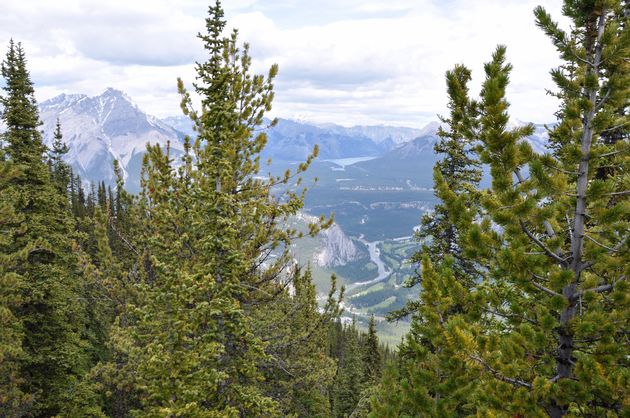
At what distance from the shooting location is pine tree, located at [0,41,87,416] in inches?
679

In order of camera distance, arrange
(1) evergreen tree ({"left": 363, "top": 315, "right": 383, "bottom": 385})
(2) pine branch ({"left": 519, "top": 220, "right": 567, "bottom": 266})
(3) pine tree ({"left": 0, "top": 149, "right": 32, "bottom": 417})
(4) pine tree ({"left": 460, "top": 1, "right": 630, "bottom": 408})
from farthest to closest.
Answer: (1) evergreen tree ({"left": 363, "top": 315, "right": 383, "bottom": 385})
(3) pine tree ({"left": 0, "top": 149, "right": 32, "bottom": 417})
(2) pine branch ({"left": 519, "top": 220, "right": 567, "bottom": 266})
(4) pine tree ({"left": 460, "top": 1, "right": 630, "bottom": 408})

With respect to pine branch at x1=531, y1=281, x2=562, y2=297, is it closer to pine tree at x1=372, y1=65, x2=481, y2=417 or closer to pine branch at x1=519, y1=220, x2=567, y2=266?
pine branch at x1=519, y1=220, x2=567, y2=266

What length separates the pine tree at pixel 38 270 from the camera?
1723 centimetres

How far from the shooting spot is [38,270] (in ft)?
57.7

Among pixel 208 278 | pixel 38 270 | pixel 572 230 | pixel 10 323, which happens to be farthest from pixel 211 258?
pixel 38 270

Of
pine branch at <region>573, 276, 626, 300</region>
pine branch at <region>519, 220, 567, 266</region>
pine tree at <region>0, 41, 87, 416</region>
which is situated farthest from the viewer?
pine tree at <region>0, 41, 87, 416</region>

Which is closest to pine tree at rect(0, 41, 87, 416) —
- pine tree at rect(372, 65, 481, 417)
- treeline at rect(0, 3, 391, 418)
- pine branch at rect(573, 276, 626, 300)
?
treeline at rect(0, 3, 391, 418)

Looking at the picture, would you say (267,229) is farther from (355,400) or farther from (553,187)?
(355,400)

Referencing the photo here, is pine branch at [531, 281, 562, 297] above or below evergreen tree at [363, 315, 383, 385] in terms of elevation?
above

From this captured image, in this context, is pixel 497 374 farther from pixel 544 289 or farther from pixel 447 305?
pixel 544 289

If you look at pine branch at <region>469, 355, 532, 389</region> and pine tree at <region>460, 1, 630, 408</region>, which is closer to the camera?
pine tree at <region>460, 1, 630, 408</region>

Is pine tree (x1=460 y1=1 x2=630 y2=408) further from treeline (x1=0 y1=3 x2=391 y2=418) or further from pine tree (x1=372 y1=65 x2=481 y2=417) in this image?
treeline (x1=0 y1=3 x2=391 y2=418)

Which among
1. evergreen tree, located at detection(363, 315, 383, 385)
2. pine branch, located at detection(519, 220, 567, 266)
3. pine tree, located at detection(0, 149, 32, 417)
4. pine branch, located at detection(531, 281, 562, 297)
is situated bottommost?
evergreen tree, located at detection(363, 315, 383, 385)

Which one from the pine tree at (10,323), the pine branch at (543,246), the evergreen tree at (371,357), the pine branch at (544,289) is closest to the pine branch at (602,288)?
the pine branch at (544,289)
